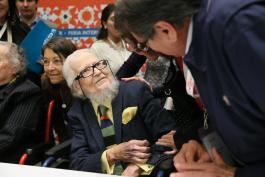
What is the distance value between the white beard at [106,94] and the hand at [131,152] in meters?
0.26

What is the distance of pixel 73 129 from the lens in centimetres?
185

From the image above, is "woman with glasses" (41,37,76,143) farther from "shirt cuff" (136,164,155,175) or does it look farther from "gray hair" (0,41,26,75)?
"shirt cuff" (136,164,155,175)

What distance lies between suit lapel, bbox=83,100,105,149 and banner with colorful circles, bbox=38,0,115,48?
227 centimetres

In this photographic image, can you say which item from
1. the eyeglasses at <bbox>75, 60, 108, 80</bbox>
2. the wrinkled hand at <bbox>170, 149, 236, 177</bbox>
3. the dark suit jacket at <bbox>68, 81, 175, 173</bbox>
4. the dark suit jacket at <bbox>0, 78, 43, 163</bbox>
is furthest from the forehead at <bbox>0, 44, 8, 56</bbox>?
the wrinkled hand at <bbox>170, 149, 236, 177</bbox>

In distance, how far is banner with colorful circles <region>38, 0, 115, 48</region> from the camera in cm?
398

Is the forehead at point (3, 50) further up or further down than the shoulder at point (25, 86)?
further up

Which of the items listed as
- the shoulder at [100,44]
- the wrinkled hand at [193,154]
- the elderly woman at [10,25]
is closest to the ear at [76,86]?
the wrinkled hand at [193,154]

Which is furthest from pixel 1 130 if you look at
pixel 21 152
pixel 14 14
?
pixel 14 14

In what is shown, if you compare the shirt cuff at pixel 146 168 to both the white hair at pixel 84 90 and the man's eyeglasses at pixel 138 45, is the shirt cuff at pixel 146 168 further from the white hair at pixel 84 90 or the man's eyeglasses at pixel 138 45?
the man's eyeglasses at pixel 138 45

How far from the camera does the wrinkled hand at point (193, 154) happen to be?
114 cm

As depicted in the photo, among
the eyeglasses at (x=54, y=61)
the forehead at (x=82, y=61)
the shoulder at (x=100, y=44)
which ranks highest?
the forehead at (x=82, y=61)

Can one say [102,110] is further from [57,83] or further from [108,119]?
[57,83]

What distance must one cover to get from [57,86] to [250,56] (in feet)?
5.89

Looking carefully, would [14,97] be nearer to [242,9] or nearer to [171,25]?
[171,25]
